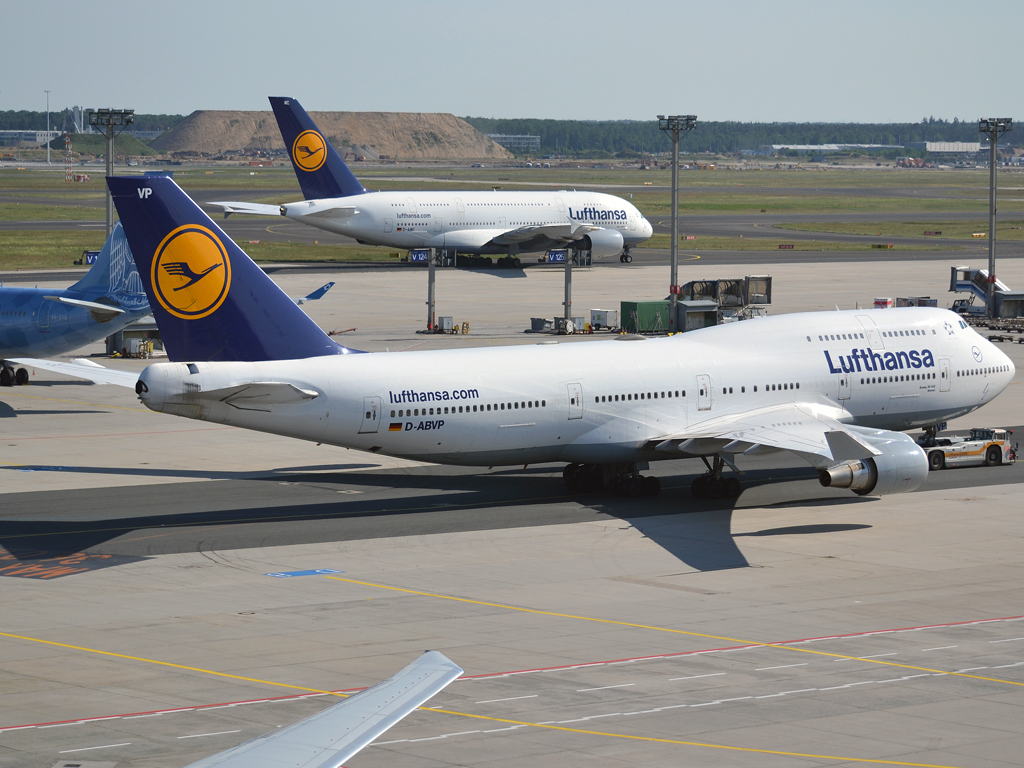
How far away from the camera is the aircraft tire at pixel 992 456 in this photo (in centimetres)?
4891

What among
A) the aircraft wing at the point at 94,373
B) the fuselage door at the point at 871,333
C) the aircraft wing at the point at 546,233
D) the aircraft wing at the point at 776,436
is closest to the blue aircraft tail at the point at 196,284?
the aircraft wing at the point at 94,373

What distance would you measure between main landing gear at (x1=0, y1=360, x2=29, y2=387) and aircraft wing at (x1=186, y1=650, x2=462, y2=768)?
2210 inches

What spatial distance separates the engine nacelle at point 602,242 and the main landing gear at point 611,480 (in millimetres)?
74088

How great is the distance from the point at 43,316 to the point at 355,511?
25105 millimetres

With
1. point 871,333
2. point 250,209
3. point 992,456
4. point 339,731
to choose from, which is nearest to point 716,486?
point 871,333

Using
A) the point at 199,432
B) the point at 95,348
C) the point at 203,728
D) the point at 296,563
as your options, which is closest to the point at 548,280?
the point at 95,348

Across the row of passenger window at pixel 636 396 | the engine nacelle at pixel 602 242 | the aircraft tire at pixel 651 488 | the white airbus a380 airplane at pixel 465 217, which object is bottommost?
the aircraft tire at pixel 651 488

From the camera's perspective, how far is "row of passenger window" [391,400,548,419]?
39.4 m

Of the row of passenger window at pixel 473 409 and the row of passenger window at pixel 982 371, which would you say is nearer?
the row of passenger window at pixel 473 409

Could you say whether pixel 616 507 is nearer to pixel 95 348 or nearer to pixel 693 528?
pixel 693 528

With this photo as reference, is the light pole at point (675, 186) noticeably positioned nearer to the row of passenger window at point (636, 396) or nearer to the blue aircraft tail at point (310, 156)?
the blue aircraft tail at point (310, 156)

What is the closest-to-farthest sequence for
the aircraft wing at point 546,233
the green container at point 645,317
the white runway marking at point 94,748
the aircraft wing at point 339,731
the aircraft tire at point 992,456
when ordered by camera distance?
the aircraft wing at point 339,731, the white runway marking at point 94,748, the aircraft tire at point 992,456, the green container at point 645,317, the aircraft wing at point 546,233

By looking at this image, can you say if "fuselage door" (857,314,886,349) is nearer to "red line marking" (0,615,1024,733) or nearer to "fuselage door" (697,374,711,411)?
"fuselage door" (697,374,711,411)

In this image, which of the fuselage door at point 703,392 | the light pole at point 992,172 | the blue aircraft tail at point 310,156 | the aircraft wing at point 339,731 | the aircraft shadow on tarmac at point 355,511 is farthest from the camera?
the blue aircraft tail at point 310,156
